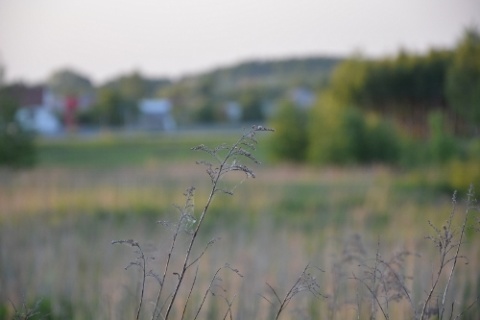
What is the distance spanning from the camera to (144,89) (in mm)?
51969

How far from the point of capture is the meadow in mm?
4258

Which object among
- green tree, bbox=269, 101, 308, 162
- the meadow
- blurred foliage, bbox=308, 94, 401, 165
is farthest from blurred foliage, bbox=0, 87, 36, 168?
green tree, bbox=269, 101, 308, 162

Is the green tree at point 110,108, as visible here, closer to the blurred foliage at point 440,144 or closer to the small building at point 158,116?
the small building at point 158,116

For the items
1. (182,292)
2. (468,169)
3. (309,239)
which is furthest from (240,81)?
(182,292)

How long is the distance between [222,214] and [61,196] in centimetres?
356

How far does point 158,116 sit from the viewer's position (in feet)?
207

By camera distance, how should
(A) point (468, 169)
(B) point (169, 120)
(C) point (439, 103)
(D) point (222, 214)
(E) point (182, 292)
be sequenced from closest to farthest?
1. (E) point (182, 292)
2. (D) point (222, 214)
3. (A) point (468, 169)
4. (C) point (439, 103)
5. (B) point (169, 120)

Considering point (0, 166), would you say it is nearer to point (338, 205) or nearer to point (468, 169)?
point (338, 205)

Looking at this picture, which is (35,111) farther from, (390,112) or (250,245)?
(250,245)

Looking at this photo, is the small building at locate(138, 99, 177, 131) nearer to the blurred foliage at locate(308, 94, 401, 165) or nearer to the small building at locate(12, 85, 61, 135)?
the small building at locate(12, 85, 61, 135)

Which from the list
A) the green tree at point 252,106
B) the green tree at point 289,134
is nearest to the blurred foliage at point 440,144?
the green tree at point 289,134

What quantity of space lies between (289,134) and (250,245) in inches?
817

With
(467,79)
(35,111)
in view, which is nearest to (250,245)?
(467,79)

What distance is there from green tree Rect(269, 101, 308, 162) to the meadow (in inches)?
193
